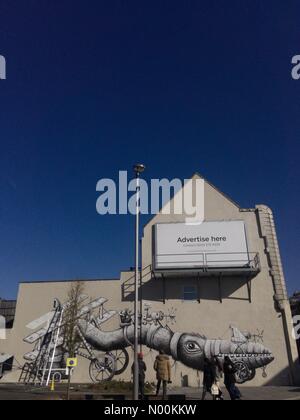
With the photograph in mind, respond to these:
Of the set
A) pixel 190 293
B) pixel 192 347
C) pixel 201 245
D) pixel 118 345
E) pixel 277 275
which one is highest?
pixel 201 245

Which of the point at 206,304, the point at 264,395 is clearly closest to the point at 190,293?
the point at 206,304

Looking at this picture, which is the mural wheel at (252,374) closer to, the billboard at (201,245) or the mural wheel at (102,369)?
the billboard at (201,245)

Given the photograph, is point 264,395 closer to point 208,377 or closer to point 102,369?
point 208,377

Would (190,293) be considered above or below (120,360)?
above

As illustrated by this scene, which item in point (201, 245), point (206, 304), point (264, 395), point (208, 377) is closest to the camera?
point (208, 377)

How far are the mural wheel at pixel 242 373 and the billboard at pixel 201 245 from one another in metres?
6.80

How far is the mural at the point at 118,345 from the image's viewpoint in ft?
82.5

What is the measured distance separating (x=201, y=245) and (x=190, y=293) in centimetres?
373

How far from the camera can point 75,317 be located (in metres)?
27.0

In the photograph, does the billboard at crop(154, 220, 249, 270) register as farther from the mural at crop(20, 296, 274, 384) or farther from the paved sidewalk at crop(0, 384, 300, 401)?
the paved sidewalk at crop(0, 384, 300, 401)

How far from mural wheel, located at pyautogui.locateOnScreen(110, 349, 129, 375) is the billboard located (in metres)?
6.66

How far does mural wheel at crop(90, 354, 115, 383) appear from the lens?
25628mm

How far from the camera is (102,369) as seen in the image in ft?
85.2

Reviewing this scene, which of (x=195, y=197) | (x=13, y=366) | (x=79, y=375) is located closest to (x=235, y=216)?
(x=195, y=197)
